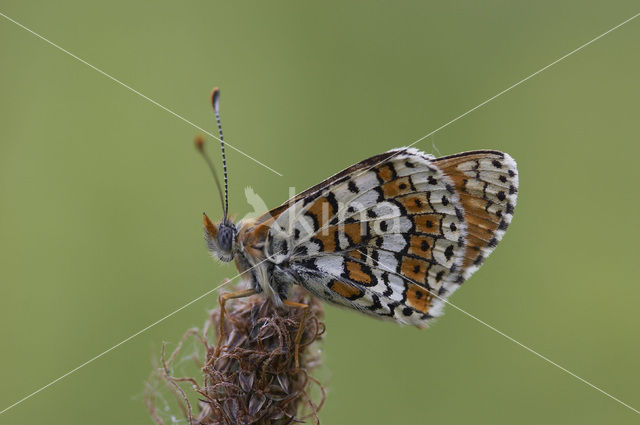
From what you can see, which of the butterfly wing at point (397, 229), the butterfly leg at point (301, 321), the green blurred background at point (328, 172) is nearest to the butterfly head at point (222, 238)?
the butterfly wing at point (397, 229)

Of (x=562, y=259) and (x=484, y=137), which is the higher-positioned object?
(x=484, y=137)

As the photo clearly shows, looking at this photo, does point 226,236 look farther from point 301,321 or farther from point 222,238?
point 301,321

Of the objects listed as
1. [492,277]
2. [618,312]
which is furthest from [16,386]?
[618,312]

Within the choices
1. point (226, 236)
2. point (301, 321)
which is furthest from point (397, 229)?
point (226, 236)

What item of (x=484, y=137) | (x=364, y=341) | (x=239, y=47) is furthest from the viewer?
(x=239, y=47)

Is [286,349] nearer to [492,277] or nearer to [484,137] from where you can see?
[492,277]

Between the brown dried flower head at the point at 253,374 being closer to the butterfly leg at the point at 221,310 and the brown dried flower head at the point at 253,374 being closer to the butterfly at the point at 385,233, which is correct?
the butterfly leg at the point at 221,310

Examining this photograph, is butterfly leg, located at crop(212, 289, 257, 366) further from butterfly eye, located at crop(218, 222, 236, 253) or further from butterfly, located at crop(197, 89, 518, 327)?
butterfly eye, located at crop(218, 222, 236, 253)

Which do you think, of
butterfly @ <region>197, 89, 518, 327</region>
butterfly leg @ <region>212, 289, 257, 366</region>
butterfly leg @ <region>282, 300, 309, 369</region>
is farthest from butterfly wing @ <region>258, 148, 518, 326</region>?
butterfly leg @ <region>212, 289, 257, 366</region>
